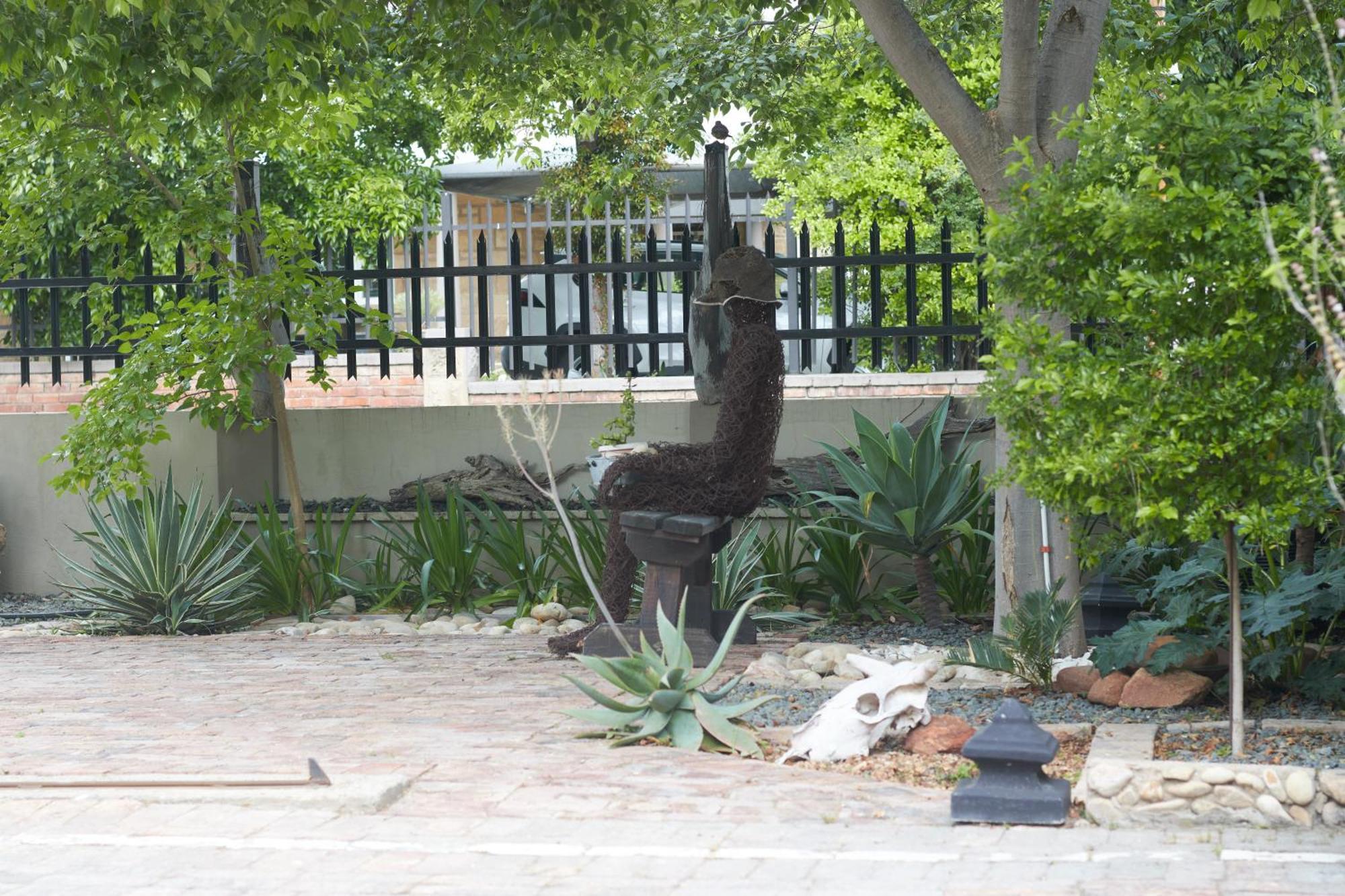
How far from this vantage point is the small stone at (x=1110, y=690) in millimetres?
6301

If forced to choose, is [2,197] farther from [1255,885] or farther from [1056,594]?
[1255,885]

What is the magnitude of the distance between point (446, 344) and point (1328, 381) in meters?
7.01

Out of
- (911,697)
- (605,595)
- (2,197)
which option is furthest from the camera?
(2,197)

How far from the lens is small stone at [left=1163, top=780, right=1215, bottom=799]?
15.5ft

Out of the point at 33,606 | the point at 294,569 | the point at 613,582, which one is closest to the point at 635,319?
the point at 294,569

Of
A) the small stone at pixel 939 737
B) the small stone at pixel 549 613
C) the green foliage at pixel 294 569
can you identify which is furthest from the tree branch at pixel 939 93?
the green foliage at pixel 294 569

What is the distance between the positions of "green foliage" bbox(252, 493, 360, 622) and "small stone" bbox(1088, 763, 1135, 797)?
20.1ft

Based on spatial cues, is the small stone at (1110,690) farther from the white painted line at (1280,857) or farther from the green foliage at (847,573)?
the green foliage at (847,573)

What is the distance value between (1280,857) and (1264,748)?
1092 mm

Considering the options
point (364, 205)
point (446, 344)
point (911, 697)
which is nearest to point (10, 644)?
point (446, 344)

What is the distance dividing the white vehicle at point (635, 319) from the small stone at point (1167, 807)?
416 centimetres

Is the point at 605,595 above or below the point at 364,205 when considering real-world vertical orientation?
below

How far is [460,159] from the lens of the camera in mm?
23672

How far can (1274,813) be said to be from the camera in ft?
15.3
